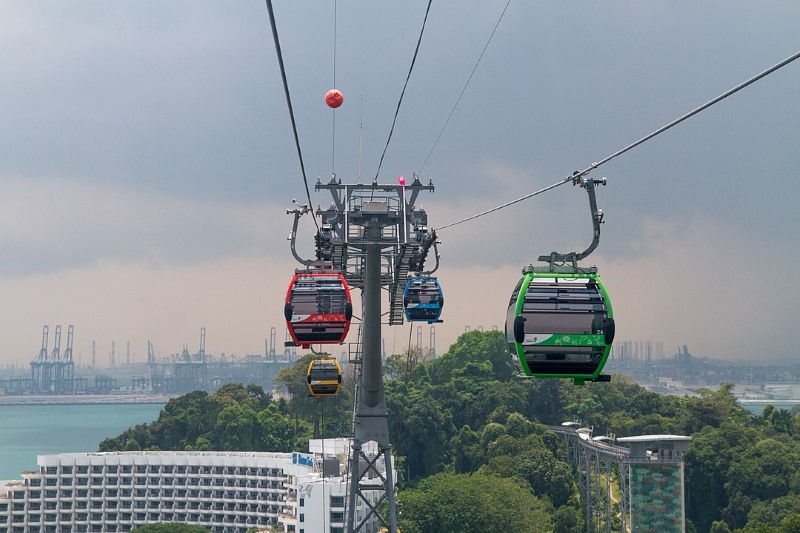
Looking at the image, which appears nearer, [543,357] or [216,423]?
[543,357]

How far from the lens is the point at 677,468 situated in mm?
66000

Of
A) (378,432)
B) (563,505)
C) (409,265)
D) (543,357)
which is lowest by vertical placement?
(563,505)

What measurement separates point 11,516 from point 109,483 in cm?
1049

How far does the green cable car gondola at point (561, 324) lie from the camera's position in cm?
1554

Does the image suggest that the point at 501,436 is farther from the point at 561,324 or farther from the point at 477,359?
the point at 561,324

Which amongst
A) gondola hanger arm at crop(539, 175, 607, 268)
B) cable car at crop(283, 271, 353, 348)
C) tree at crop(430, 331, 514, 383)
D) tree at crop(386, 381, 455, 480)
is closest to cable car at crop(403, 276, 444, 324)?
cable car at crop(283, 271, 353, 348)

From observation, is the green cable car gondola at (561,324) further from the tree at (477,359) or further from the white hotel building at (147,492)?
the tree at (477,359)

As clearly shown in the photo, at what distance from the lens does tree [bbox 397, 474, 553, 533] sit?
6556 cm

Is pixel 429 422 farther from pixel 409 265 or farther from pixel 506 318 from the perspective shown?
pixel 506 318

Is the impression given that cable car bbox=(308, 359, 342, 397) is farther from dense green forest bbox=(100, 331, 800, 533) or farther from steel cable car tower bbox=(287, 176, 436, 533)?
dense green forest bbox=(100, 331, 800, 533)

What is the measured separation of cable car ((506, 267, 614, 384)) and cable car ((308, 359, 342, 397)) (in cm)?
1919

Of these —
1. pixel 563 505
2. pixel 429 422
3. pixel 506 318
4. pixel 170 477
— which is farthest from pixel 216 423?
pixel 506 318

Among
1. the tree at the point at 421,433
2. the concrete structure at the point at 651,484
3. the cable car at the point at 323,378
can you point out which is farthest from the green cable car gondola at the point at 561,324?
the tree at the point at 421,433

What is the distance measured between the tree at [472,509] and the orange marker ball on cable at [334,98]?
47.0 m
